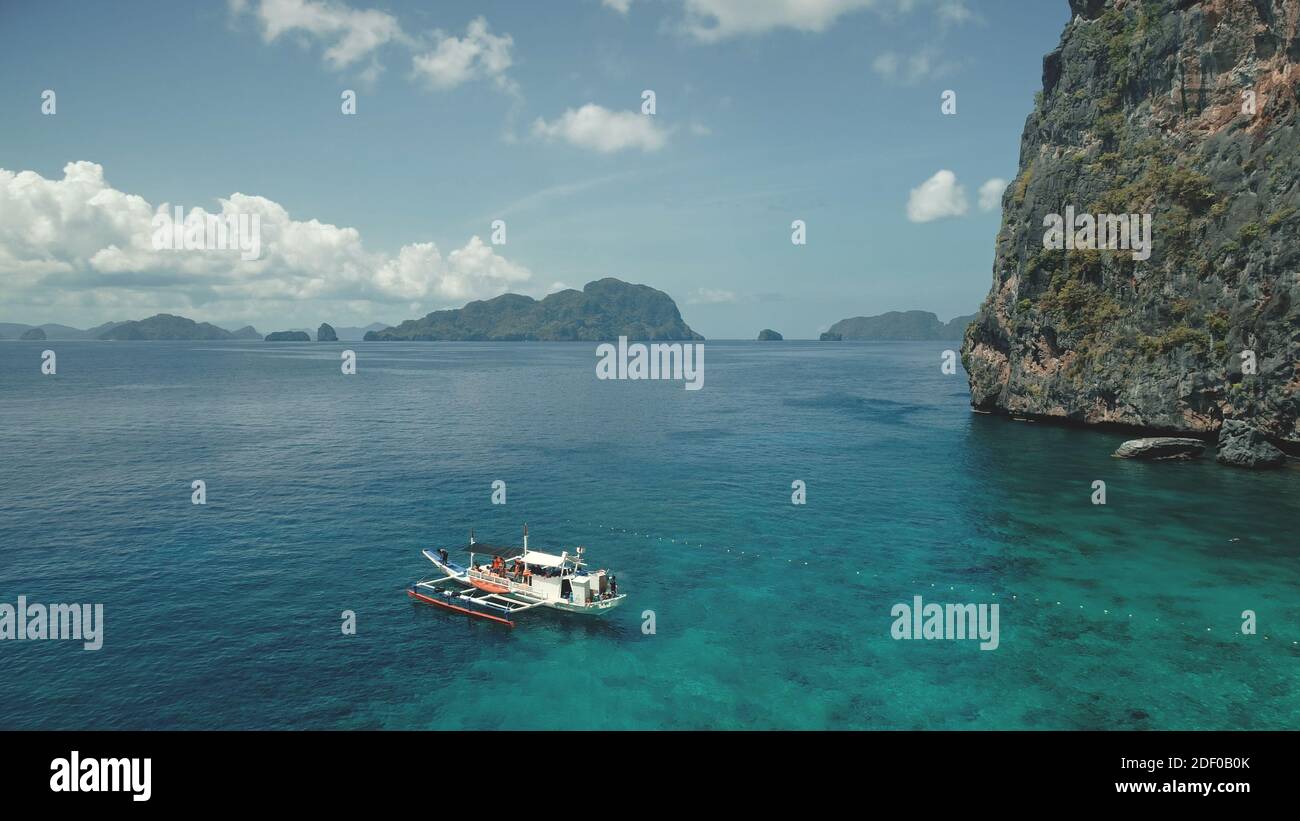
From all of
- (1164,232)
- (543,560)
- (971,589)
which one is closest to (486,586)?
(543,560)

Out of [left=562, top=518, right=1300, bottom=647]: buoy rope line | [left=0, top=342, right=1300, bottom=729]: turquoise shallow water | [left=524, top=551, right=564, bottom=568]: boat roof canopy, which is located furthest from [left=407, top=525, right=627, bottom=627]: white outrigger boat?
[left=562, top=518, right=1300, bottom=647]: buoy rope line

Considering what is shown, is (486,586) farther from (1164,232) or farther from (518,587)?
(1164,232)

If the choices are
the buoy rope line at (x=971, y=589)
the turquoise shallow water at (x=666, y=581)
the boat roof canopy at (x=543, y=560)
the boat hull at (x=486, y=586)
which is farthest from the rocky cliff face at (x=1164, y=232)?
the boat hull at (x=486, y=586)

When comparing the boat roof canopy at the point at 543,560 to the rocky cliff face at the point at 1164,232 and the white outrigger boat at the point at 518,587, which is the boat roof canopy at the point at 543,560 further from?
the rocky cliff face at the point at 1164,232

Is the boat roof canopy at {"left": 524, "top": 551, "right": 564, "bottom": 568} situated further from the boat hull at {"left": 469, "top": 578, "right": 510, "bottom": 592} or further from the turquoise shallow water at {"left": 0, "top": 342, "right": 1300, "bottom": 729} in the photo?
the turquoise shallow water at {"left": 0, "top": 342, "right": 1300, "bottom": 729}
